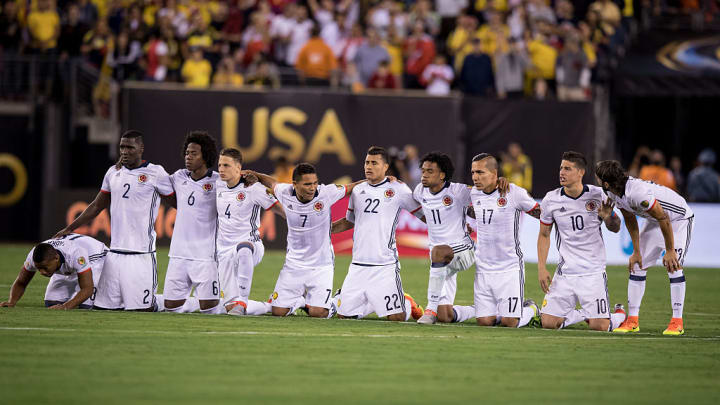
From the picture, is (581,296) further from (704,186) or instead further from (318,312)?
(704,186)

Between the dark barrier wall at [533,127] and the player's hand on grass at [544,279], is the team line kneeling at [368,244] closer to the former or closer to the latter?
the player's hand on grass at [544,279]

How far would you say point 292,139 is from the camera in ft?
81.7

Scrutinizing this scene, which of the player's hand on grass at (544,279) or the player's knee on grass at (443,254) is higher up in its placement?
the player's knee on grass at (443,254)

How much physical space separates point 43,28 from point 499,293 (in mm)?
15914

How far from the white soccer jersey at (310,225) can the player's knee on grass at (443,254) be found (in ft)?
4.23

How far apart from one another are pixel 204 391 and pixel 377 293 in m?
5.25

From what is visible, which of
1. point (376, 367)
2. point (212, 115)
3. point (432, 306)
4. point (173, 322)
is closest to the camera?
point (376, 367)

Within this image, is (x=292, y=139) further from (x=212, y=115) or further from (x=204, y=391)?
(x=204, y=391)

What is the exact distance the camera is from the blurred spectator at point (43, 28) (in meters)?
25.1

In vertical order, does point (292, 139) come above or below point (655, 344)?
above

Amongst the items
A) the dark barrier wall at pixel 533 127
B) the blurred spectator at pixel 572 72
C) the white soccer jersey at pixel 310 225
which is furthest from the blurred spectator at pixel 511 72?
the white soccer jersey at pixel 310 225

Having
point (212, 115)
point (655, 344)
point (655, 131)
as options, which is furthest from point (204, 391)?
point (655, 131)

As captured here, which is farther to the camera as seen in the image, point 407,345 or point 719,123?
point 719,123

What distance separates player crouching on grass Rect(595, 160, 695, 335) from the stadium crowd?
39.7 feet
